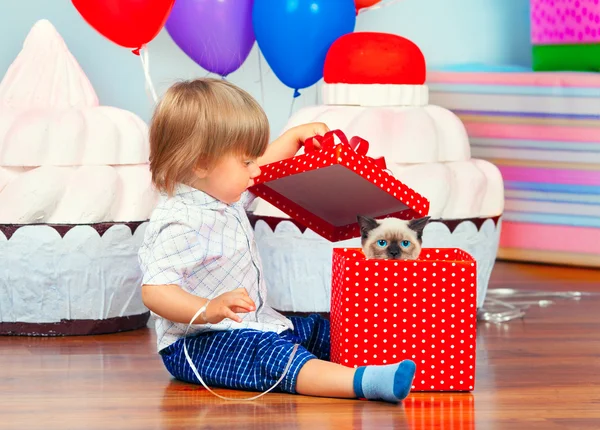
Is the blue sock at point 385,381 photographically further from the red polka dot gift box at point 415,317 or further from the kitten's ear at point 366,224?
the kitten's ear at point 366,224

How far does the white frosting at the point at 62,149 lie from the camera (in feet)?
7.31

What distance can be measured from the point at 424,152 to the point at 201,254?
772 mm

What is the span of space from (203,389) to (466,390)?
17.7 inches

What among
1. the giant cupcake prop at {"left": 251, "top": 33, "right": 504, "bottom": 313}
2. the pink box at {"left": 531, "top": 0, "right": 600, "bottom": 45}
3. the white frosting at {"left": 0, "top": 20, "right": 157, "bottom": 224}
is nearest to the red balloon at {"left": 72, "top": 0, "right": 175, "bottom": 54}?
the white frosting at {"left": 0, "top": 20, "right": 157, "bottom": 224}

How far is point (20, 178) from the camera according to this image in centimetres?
223

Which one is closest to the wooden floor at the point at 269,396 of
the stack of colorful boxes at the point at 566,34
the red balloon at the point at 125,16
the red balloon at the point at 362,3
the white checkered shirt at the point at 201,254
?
the white checkered shirt at the point at 201,254

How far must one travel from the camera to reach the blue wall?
305cm

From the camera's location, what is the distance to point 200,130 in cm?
181

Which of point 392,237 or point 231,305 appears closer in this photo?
point 231,305

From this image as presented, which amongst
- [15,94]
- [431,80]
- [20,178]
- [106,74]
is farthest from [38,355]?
[431,80]

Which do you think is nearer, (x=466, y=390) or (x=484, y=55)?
(x=466, y=390)

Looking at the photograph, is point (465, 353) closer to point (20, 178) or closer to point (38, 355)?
point (38, 355)

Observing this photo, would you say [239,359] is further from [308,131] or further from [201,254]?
[308,131]

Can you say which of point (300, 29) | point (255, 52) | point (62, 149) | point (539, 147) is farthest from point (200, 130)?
point (539, 147)
